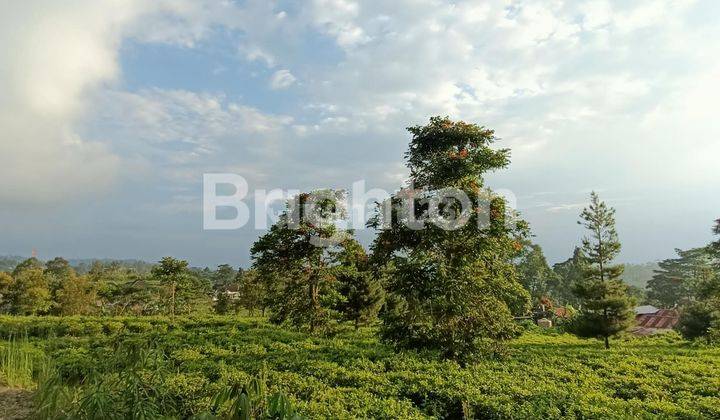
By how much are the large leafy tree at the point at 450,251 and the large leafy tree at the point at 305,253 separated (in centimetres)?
401

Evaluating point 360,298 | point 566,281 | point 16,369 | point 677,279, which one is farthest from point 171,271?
point 677,279

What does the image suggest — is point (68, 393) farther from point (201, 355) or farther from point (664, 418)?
point (664, 418)

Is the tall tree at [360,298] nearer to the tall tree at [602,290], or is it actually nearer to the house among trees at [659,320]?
the tall tree at [602,290]

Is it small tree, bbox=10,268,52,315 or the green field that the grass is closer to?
the green field

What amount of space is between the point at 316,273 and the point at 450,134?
747 centimetres

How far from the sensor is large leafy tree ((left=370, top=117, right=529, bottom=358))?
10.3 metres

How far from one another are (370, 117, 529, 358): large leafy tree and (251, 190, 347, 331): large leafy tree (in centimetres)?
401

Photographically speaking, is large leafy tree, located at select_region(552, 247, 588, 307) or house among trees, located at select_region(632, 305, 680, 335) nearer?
house among trees, located at select_region(632, 305, 680, 335)

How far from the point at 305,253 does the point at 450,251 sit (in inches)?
254

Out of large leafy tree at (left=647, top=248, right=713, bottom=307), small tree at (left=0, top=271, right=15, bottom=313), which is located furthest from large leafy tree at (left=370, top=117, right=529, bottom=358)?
large leafy tree at (left=647, top=248, right=713, bottom=307)

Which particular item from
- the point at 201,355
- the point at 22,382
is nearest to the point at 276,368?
the point at 201,355

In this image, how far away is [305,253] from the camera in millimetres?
15141

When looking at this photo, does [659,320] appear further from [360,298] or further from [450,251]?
[450,251]

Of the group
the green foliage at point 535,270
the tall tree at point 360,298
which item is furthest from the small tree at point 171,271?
the green foliage at point 535,270
